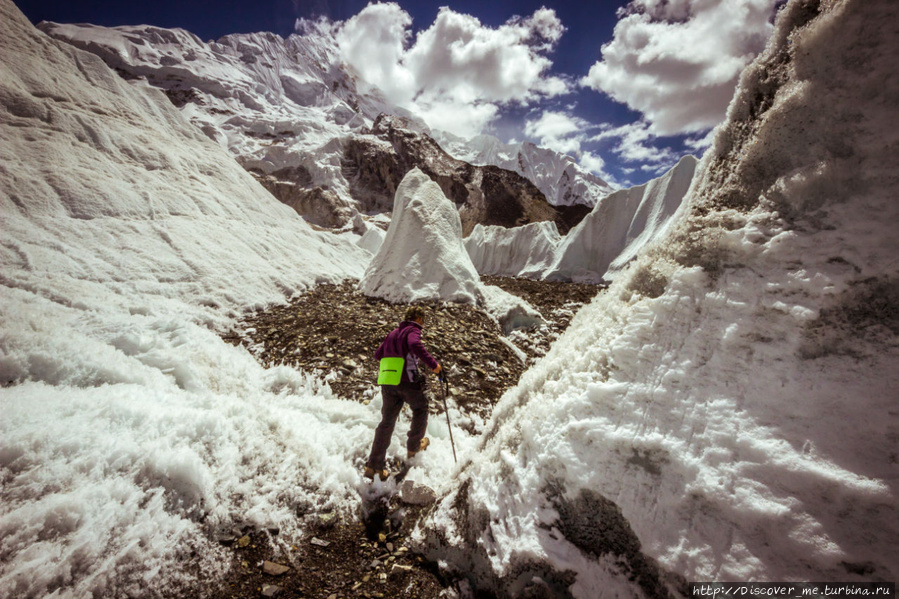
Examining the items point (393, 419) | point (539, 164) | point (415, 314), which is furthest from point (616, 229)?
point (539, 164)

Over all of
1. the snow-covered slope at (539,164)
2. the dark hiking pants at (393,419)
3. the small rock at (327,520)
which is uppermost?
the snow-covered slope at (539,164)

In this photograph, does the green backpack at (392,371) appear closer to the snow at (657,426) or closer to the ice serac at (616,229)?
the snow at (657,426)

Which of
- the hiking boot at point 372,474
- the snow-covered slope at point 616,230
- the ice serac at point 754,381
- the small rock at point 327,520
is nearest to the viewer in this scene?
the ice serac at point 754,381

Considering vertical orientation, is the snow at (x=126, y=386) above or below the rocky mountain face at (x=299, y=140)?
below

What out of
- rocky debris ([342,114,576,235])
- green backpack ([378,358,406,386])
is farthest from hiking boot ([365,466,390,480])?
rocky debris ([342,114,576,235])

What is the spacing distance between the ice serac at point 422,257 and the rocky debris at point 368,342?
0.54 metres

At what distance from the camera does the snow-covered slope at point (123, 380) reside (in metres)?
2.13

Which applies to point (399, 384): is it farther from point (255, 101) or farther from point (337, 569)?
point (255, 101)

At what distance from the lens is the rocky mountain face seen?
56312 millimetres

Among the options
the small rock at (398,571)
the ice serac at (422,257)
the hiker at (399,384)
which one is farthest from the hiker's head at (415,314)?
the ice serac at (422,257)

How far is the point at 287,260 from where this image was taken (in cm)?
1055

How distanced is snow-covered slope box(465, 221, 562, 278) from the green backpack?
24644 mm

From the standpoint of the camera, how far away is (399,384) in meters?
3.31

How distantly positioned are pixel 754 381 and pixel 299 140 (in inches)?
3007
